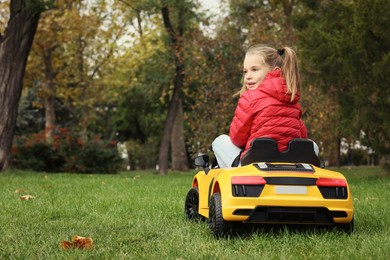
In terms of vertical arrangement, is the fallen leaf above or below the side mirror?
below

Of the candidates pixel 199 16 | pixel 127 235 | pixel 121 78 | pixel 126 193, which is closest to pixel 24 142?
pixel 199 16

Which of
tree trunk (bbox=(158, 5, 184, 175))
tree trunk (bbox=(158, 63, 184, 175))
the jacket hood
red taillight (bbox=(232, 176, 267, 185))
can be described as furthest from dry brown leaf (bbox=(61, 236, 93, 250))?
tree trunk (bbox=(158, 63, 184, 175))

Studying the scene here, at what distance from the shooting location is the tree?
52.3 ft

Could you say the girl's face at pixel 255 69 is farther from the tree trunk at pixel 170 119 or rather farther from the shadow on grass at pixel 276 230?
the tree trunk at pixel 170 119

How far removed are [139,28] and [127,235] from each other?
28970 millimetres

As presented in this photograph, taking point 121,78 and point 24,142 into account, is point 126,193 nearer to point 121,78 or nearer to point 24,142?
point 24,142

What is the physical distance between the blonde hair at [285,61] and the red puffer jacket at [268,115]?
63mm

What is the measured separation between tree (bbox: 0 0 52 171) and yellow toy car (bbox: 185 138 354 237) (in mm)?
12495

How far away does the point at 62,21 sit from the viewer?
25.4 m

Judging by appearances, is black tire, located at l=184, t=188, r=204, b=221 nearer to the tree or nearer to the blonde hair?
the blonde hair

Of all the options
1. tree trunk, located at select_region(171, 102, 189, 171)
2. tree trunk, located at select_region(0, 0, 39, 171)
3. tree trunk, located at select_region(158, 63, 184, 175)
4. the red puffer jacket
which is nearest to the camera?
the red puffer jacket

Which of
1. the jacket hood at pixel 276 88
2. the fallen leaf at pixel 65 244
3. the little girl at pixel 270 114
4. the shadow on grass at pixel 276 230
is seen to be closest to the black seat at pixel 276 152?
the little girl at pixel 270 114

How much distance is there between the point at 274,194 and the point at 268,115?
2.58 feet

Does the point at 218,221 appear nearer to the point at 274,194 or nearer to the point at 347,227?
the point at 274,194
